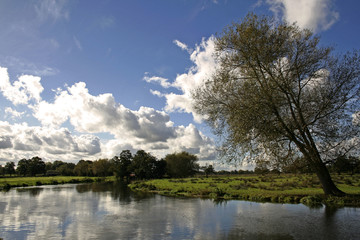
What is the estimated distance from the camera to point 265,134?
20.3 metres

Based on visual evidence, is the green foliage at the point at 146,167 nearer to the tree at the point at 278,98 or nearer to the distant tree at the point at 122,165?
the distant tree at the point at 122,165

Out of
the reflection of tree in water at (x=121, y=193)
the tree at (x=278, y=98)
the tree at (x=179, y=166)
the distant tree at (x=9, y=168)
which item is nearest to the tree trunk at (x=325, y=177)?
the tree at (x=278, y=98)

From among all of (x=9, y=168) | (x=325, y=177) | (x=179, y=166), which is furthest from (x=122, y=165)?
(x=325, y=177)


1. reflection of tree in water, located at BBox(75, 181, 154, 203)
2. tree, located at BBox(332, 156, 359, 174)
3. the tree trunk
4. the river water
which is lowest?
reflection of tree in water, located at BBox(75, 181, 154, 203)

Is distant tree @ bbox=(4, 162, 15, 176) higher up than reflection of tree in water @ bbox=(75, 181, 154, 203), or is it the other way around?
distant tree @ bbox=(4, 162, 15, 176)

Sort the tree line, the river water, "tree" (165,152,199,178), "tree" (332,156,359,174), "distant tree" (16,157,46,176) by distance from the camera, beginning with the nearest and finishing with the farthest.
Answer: the river water
"tree" (332,156,359,174)
the tree line
"tree" (165,152,199,178)
"distant tree" (16,157,46,176)

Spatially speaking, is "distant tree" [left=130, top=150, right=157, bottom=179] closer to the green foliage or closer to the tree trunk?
the green foliage

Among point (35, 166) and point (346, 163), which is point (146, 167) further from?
point (346, 163)

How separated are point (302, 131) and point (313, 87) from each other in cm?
403

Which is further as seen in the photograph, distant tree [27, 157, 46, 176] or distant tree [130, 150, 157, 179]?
distant tree [27, 157, 46, 176]

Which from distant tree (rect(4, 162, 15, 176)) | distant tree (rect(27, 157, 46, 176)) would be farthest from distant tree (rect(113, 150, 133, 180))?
distant tree (rect(4, 162, 15, 176))

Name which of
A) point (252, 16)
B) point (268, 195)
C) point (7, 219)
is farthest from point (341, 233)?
point (7, 219)

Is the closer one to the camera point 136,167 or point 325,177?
point 325,177

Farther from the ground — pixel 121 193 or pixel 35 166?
pixel 35 166
